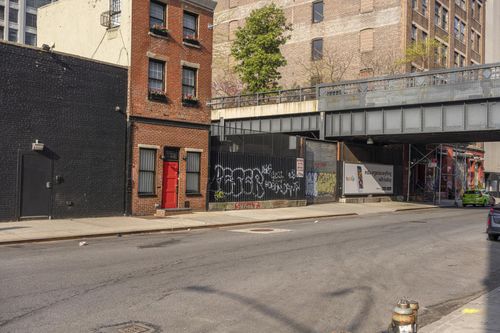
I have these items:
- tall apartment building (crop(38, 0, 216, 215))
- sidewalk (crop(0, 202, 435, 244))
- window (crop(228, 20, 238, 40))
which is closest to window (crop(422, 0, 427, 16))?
window (crop(228, 20, 238, 40))

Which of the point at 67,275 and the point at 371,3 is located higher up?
the point at 371,3

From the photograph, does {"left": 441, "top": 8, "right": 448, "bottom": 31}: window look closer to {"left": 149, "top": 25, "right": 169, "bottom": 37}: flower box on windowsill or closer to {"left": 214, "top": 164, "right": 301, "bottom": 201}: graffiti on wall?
{"left": 214, "top": 164, "right": 301, "bottom": 201}: graffiti on wall

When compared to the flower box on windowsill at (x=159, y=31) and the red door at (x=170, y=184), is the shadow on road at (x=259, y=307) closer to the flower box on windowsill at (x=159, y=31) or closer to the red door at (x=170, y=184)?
the red door at (x=170, y=184)

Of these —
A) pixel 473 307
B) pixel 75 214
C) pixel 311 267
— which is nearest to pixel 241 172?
pixel 75 214

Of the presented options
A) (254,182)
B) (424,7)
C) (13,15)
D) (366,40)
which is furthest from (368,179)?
(13,15)

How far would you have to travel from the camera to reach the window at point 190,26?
24.8m

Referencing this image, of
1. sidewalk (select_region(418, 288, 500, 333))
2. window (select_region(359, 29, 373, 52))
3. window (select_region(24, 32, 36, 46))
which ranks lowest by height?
sidewalk (select_region(418, 288, 500, 333))

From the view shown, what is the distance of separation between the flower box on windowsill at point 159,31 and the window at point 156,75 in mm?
1236

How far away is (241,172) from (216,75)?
42278 millimetres

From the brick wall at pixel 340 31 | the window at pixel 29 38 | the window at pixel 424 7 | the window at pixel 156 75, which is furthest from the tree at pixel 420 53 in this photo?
the window at pixel 29 38

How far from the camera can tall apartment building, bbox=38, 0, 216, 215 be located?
72.8 feet

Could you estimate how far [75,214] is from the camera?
19969 mm

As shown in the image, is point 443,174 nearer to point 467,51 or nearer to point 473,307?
point 467,51

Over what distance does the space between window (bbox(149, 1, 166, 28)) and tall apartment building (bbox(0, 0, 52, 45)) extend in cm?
6589
